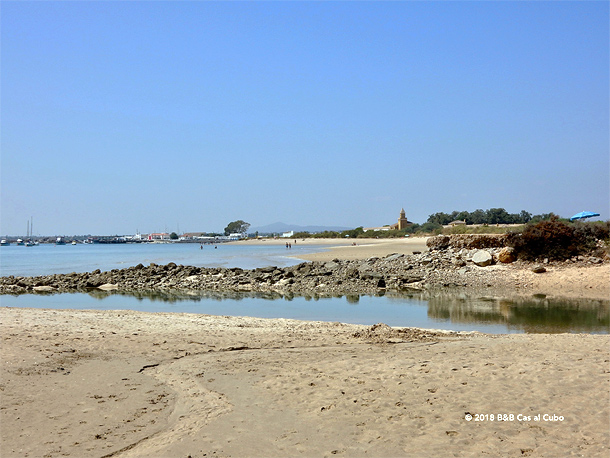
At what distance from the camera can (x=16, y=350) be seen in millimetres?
9219

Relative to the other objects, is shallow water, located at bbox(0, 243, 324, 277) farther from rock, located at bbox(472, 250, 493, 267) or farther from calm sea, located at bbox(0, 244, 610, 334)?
rock, located at bbox(472, 250, 493, 267)

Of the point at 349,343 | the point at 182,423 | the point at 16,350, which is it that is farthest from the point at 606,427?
the point at 16,350

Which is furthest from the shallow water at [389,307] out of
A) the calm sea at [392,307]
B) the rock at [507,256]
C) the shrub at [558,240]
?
the shrub at [558,240]

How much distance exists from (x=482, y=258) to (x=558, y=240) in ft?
12.4

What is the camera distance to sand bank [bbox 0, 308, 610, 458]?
5445 millimetres

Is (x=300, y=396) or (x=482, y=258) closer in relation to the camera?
(x=300, y=396)

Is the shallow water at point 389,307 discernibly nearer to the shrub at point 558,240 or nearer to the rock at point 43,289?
the rock at point 43,289

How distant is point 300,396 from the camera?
697 cm

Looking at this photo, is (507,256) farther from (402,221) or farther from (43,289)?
(402,221)

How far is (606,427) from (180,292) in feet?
74.4

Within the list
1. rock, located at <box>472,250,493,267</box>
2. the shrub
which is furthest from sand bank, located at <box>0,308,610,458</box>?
rock, located at <box>472,250,493,267</box>

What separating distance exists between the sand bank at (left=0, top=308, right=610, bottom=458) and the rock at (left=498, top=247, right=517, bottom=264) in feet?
53.5

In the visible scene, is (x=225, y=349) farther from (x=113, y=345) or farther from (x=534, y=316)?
(x=534, y=316)

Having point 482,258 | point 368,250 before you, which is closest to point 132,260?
point 368,250
